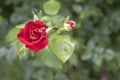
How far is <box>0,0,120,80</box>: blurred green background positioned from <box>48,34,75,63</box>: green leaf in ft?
1.38

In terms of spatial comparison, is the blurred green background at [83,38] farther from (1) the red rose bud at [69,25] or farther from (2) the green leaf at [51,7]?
(1) the red rose bud at [69,25]

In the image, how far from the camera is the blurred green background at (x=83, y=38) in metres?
1.57

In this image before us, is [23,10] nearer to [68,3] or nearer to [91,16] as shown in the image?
[68,3]

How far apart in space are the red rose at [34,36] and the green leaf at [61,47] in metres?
0.08

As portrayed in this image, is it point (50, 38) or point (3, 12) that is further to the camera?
point (3, 12)

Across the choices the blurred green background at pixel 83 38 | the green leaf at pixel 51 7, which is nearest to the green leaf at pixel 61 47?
the green leaf at pixel 51 7

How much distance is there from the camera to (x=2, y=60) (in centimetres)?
176

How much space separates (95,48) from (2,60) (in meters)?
0.51

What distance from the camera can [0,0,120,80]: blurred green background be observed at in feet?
5.16

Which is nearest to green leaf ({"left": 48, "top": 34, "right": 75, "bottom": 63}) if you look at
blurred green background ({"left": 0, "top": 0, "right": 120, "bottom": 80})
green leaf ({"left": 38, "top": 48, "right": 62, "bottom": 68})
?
green leaf ({"left": 38, "top": 48, "right": 62, "bottom": 68})

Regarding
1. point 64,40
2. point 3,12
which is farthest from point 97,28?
point 64,40

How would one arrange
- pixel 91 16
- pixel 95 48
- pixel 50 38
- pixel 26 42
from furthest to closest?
pixel 91 16, pixel 95 48, pixel 50 38, pixel 26 42

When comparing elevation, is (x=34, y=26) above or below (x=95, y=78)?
above

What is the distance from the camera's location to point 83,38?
1.76 meters
